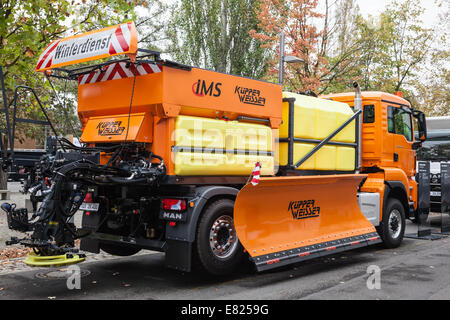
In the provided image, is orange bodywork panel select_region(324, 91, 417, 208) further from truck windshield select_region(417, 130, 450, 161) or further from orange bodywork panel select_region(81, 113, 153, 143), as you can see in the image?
truck windshield select_region(417, 130, 450, 161)

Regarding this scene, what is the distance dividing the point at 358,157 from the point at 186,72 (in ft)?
14.7

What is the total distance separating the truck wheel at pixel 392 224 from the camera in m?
9.24

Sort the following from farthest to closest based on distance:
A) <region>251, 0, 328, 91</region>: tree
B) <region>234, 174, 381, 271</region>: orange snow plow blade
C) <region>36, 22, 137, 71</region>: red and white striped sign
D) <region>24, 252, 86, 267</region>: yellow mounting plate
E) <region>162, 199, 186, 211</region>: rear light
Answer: <region>251, 0, 328, 91</region>: tree < <region>234, 174, 381, 271</region>: orange snow plow blade < <region>162, 199, 186, 211</region>: rear light < <region>36, 22, 137, 71</region>: red and white striped sign < <region>24, 252, 86, 267</region>: yellow mounting plate

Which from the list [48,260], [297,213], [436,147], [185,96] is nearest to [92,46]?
[185,96]

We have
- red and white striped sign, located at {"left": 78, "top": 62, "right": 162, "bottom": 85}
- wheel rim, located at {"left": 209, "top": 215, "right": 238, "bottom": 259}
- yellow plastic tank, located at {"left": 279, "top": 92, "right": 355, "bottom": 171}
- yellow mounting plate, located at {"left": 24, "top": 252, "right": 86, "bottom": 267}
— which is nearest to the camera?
yellow mounting plate, located at {"left": 24, "top": 252, "right": 86, "bottom": 267}

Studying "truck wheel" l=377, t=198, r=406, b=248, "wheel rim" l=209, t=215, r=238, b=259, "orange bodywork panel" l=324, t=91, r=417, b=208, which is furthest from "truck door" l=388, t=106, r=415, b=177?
"wheel rim" l=209, t=215, r=238, b=259

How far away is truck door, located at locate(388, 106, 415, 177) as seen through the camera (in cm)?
977

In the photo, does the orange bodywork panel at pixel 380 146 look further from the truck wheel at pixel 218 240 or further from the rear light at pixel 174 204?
the rear light at pixel 174 204

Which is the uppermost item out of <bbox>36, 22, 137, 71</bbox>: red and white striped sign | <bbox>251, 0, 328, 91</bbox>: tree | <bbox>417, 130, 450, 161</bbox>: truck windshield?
<bbox>251, 0, 328, 91</bbox>: tree

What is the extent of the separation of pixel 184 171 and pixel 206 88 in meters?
1.21

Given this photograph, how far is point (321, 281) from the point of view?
6430mm
